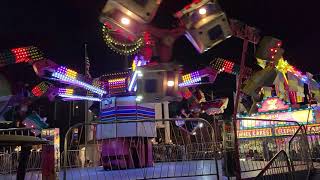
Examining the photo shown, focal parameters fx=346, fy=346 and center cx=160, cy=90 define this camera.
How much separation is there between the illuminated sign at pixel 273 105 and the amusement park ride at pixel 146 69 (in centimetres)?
362

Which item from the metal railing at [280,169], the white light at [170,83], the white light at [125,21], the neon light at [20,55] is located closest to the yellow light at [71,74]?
the neon light at [20,55]

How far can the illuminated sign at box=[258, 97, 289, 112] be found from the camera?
66.7 ft

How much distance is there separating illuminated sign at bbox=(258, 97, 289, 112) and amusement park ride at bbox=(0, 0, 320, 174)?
3617mm

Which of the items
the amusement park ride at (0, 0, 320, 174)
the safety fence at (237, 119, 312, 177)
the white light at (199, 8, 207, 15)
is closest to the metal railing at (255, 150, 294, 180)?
the safety fence at (237, 119, 312, 177)

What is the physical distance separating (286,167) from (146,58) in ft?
14.2

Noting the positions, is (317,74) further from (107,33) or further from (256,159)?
(107,33)

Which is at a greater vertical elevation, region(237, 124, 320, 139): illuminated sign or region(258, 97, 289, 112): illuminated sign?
region(258, 97, 289, 112): illuminated sign

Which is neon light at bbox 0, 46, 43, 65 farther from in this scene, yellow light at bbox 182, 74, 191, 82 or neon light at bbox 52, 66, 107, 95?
yellow light at bbox 182, 74, 191, 82

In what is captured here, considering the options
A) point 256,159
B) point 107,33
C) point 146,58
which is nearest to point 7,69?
point 107,33

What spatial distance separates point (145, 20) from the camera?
233 inches

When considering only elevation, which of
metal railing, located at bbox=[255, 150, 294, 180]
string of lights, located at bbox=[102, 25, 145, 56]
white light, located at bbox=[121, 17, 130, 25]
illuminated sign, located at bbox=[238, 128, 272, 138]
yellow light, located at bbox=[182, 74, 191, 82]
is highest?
string of lights, located at bbox=[102, 25, 145, 56]

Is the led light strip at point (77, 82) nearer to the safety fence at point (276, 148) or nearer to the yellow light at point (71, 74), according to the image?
the yellow light at point (71, 74)

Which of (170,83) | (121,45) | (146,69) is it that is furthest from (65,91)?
(170,83)

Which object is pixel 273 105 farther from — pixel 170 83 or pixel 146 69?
pixel 146 69
